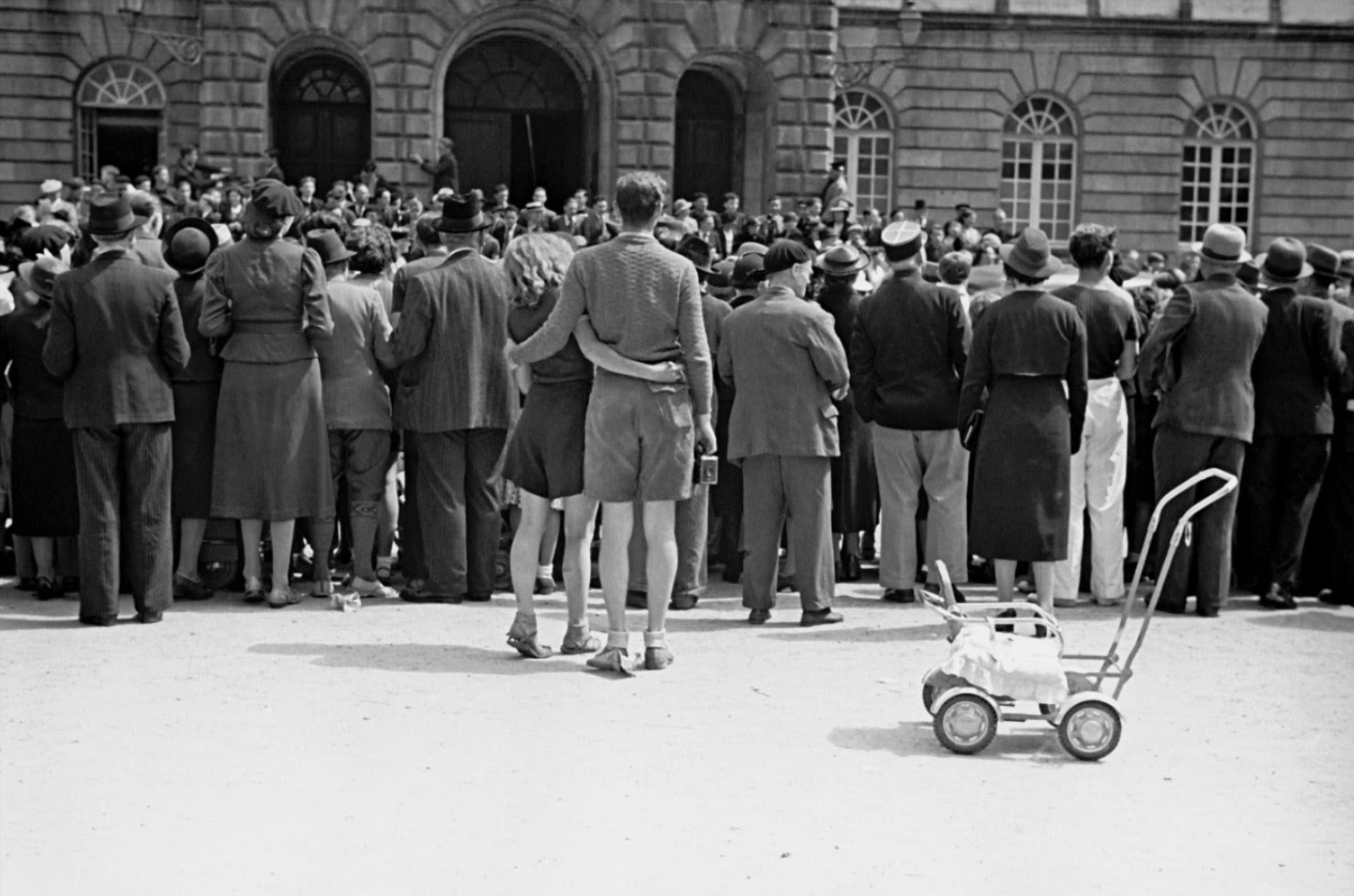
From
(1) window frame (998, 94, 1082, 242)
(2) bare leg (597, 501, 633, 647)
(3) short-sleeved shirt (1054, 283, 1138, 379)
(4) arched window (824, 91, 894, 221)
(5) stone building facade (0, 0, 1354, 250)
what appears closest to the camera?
(2) bare leg (597, 501, 633, 647)

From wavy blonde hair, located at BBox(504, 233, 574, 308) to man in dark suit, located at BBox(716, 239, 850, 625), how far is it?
1.34 meters

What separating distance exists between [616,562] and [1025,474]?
88.1 inches

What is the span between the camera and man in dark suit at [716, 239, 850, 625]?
35.3 feet

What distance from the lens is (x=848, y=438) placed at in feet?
40.7

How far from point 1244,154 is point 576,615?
34696mm

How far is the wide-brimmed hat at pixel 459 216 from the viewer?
11.1 metres

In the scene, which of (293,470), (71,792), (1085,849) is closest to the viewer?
(1085,849)

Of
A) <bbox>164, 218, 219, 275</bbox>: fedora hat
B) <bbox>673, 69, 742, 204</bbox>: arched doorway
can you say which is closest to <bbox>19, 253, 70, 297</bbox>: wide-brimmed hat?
<bbox>164, 218, 219, 275</bbox>: fedora hat

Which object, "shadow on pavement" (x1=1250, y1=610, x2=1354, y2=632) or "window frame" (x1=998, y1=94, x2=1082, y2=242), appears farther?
"window frame" (x1=998, y1=94, x2=1082, y2=242)

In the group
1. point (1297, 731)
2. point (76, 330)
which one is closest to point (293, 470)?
point (76, 330)

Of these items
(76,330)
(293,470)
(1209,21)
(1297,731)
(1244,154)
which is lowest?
(1297,731)

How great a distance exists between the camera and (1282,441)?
11938 millimetres

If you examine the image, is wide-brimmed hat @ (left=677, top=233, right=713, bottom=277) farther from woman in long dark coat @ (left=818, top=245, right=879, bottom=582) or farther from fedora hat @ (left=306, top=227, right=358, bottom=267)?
fedora hat @ (left=306, top=227, right=358, bottom=267)

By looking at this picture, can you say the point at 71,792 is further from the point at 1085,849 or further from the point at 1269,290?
the point at 1269,290
